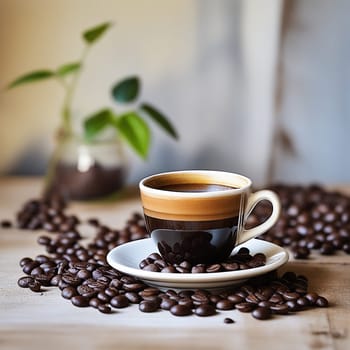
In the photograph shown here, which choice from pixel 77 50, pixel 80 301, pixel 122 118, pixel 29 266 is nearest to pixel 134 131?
pixel 122 118

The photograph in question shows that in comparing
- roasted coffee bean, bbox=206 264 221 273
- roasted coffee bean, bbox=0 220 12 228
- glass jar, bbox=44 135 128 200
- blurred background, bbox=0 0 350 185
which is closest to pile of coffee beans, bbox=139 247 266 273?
roasted coffee bean, bbox=206 264 221 273

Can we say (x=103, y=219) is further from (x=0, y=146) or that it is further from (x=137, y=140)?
(x=0, y=146)

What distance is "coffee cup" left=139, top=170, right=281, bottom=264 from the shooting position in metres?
0.78

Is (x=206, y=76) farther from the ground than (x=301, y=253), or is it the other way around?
(x=206, y=76)

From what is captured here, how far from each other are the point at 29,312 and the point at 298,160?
88 cm

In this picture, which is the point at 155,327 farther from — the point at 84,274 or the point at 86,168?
the point at 86,168

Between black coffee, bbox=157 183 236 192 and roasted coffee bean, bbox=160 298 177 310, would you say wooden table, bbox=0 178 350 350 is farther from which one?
black coffee, bbox=157 183 236 192

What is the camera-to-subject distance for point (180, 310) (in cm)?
73

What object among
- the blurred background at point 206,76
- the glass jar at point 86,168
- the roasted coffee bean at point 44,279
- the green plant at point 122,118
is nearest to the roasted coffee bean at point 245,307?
the roasted coffee bean at point 44,279

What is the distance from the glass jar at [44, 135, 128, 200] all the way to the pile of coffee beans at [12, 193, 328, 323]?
344 mm

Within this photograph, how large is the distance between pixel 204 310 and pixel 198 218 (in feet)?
0.33

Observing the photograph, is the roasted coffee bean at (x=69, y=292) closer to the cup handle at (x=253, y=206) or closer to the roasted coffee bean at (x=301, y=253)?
the cup handle at (x=253, y=206)

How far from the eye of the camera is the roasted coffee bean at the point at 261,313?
0.72 m

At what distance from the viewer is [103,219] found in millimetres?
1194
